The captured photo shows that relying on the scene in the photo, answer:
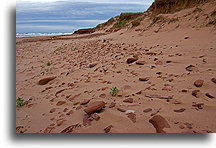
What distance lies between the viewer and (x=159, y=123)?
1.63 metres

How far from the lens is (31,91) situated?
3.20m

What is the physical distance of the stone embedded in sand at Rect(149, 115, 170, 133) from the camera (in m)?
1.59

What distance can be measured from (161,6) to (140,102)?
1069cm

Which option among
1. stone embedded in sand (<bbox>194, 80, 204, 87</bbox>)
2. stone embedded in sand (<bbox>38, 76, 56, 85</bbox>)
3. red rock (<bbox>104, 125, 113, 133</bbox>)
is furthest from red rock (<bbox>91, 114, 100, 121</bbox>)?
stone embedded in sand (<bbox>38, 76, 56, 85</bbox>)

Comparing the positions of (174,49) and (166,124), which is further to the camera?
(174,49)

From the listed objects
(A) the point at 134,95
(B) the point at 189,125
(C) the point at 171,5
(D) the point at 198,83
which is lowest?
(B) the point at 189,125

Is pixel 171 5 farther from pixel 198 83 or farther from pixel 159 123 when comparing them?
pixel 159 123

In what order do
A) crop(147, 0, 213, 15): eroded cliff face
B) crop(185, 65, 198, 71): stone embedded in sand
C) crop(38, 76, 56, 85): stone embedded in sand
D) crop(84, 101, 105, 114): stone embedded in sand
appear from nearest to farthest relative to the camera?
crop(84, 101, 105, 114): stone embedded in sand
crop(185, 65, 198, 71): stone embedded in sand
crop(38, 76, 56, 85): stone embedded in sand
crop(147, 0, 213, 15): eroded cliff face

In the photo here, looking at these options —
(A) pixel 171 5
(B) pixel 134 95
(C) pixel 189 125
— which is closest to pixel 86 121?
(B) pixel 134 95

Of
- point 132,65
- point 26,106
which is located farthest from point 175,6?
point 26,106

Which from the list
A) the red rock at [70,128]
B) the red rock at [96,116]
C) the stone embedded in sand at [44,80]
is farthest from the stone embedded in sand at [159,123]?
the stone embedded in sand at [44,80]

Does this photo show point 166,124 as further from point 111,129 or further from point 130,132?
point 111,129

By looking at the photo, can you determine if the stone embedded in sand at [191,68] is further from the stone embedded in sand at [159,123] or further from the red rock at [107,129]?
the red rock at [107,129]

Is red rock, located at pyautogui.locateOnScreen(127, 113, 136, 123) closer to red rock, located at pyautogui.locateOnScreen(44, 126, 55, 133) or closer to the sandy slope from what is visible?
the sandy slope
